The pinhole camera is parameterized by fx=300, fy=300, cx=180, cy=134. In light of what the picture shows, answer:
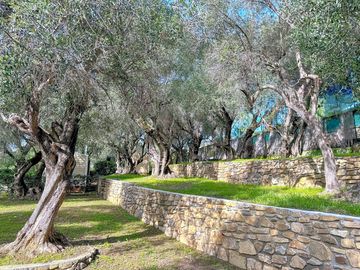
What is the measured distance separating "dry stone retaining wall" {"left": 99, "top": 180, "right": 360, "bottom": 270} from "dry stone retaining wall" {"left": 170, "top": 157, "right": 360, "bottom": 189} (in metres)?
3.82

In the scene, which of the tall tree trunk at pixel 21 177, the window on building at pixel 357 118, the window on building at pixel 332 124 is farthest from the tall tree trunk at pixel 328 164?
the tall tree trunk at pixel 21 177

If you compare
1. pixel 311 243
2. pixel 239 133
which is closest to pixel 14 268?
pixel 311 243

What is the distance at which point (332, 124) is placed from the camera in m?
13.4

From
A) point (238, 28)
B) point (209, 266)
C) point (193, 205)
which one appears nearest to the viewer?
point (209, 266)

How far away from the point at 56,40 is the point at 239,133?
16.0 meters

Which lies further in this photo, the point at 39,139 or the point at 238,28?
the point at 238,28

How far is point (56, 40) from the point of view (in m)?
4.75

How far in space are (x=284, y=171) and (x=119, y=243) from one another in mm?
5688

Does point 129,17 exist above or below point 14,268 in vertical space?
above

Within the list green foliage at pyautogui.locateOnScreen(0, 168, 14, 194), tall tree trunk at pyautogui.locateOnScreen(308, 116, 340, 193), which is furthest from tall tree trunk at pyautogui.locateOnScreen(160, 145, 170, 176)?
green foliage at pyautogui.locateOnScreen(0, 168, 14, 194)

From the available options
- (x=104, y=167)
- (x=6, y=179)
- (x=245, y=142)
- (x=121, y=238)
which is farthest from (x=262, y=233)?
(x=104, y=167)

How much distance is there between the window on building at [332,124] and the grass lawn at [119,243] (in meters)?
9.47

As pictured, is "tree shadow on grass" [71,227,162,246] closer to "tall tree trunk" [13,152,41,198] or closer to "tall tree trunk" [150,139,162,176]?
"tall tree trunk" [150,139,162,176]

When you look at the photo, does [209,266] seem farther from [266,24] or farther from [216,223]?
[266,24]
